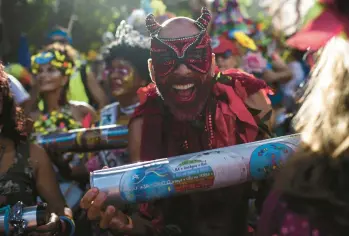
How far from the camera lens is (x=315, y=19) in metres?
1.43

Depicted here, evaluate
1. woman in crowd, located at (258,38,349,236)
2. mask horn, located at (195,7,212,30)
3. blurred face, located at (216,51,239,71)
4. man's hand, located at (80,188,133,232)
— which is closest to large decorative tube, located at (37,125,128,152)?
mask horn, located at (195,7,212,30)

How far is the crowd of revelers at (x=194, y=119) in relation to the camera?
4.50 ft

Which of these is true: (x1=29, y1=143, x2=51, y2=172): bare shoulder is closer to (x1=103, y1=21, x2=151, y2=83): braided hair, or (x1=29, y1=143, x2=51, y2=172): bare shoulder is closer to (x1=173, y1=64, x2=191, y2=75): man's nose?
(x1=173, y1=64, x2=191, y2=75): man's nose

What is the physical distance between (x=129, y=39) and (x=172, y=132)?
8.30 feet

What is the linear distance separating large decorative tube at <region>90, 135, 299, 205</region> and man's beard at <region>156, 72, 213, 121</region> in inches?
18.6

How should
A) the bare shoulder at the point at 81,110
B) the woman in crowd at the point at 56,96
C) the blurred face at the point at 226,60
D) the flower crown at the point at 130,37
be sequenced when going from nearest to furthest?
the flower crown at the point at 130,37
the woman in crowd at the point at 56,96
the bare shoulder at the point at 81,110
the blurred face at the point at 226,60

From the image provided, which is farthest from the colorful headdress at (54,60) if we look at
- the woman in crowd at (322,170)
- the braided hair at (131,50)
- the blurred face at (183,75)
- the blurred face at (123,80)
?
the woman in crowd at (322,170)

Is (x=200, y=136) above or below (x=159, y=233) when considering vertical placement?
above

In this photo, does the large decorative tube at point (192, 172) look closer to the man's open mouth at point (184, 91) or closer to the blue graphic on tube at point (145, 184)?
the blue graphic on tube at point (145, 184)

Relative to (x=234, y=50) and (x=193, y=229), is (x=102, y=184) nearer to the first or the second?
(x=193, y=229)

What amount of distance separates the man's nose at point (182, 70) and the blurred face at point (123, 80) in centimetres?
204

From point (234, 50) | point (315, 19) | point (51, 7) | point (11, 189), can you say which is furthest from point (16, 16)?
point (315, 19)

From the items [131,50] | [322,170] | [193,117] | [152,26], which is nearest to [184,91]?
[193,117]

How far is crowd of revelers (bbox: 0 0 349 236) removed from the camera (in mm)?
1371
